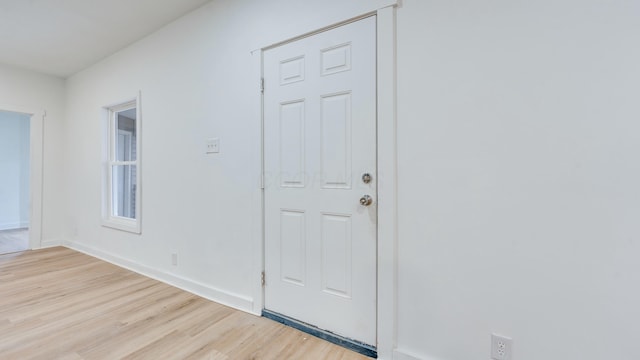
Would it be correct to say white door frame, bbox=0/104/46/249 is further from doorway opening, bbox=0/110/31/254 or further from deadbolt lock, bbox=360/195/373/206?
deadbolt lock, bbox=360/195/373/206

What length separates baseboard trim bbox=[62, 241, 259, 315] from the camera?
2121 mm

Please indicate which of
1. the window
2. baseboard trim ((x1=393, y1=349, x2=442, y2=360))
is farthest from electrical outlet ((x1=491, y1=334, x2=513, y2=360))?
the window

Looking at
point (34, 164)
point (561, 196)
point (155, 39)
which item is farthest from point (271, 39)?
point (34, 164)

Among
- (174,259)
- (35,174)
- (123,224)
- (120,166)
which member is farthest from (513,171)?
(35,174)

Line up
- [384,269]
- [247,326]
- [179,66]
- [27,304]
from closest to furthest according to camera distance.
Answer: [384,269], [247,326], [27,304], [179,66]

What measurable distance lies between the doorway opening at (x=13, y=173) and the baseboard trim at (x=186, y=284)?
11.7 feet

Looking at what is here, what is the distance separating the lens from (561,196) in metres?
1.15

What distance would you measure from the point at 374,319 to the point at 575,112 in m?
1.38

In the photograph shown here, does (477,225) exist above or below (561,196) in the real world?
below

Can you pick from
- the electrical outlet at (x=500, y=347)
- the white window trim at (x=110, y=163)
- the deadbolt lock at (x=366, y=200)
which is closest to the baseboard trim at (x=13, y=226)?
the white window trim at (x=110, y=163)

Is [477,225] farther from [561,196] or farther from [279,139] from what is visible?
[279,139]

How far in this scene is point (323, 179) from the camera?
1.77 meters

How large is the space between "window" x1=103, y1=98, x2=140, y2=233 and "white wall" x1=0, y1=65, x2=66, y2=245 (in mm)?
1290

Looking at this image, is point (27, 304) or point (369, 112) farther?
point (27, 304)
